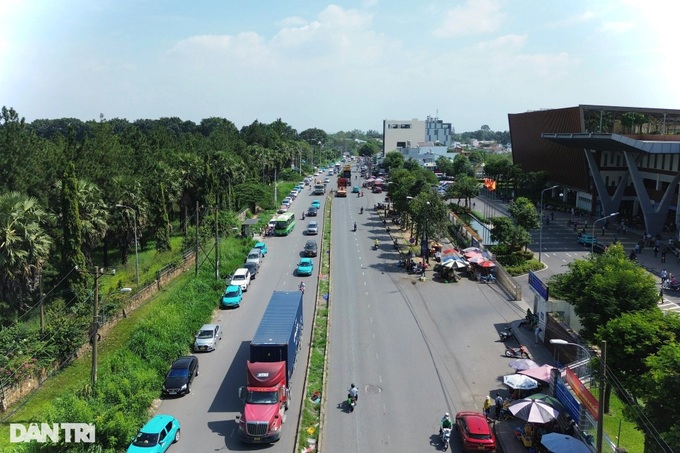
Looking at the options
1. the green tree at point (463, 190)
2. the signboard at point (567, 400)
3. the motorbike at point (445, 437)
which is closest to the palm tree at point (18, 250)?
the motorbike at point (445, 437)

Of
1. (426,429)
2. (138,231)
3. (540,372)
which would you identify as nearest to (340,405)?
(426,429)

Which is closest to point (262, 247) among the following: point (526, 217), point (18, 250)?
point (526, 217)

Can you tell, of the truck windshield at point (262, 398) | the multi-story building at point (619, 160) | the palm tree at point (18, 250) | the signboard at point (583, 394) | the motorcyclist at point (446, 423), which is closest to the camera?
the signboard at point (583, 394)

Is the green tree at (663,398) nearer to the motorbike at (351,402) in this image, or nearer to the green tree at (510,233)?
the motorbike at (351,402)

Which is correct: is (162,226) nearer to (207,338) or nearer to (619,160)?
(207,338)

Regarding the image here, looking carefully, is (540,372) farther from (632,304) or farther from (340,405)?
(340,405)

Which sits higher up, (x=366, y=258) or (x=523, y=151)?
(x=523, y=151)

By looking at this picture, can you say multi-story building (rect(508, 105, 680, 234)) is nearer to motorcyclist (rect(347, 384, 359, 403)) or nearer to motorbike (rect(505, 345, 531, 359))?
motorbike (rect(505, 345, 531, 359))
